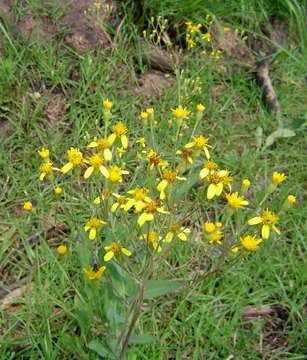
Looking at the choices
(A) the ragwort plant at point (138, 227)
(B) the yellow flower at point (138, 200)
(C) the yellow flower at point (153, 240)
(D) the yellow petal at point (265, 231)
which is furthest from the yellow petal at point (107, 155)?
(D) the yellow petal at point (265, 231)

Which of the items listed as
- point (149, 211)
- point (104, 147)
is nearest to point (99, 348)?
point (149, 211)

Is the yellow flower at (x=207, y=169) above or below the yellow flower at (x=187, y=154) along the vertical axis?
below

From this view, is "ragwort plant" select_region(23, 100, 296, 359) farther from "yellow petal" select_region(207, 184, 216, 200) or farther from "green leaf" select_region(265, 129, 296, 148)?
"green leaf" select_region(265, 129, 296, 148)

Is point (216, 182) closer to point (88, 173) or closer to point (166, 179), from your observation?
point (166, 179)

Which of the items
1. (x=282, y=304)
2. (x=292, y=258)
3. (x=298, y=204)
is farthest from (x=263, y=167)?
(x=282, y=304)

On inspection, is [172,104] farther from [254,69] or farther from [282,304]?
[282,304]

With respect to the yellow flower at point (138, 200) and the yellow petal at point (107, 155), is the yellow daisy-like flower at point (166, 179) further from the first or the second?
the yellow petal at point (107, 155)
